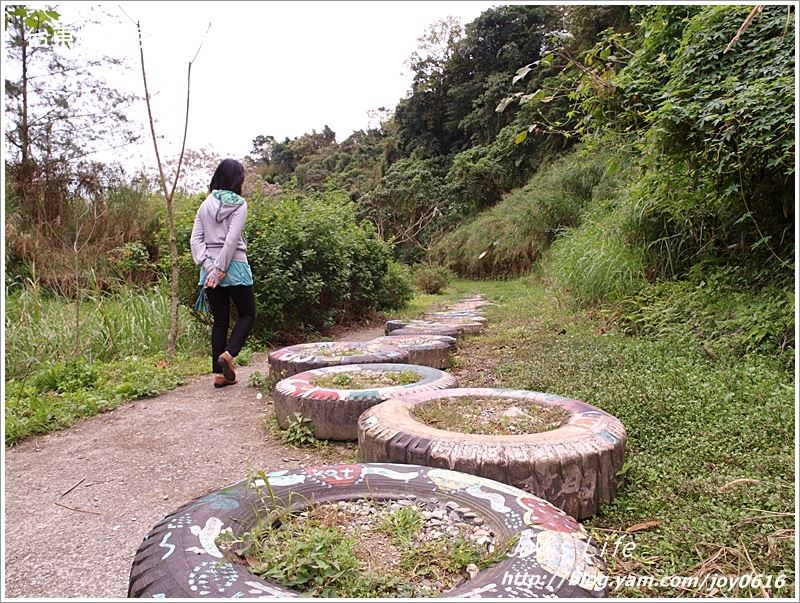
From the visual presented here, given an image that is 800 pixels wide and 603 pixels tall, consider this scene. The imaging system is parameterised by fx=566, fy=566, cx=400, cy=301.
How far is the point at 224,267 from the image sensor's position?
370 centimetres

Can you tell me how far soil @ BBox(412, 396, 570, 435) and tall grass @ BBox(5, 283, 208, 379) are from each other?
3134 mm

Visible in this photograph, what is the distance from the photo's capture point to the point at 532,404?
7.48 feet

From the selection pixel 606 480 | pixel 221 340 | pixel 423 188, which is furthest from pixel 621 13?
pixel 606 480

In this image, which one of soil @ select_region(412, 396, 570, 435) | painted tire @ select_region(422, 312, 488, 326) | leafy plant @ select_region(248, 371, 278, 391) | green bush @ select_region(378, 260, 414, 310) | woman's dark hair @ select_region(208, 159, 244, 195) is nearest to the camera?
soil @ select_region(412, 396, 570, 435)

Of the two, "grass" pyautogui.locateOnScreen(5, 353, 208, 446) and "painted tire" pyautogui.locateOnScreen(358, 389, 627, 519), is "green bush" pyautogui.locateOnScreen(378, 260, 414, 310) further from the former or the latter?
"painted tire" pyautogui.locateOnScreen(358, 389, 627, 519)

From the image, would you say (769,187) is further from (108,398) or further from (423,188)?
(423,188)

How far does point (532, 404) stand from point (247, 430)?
1.47 m

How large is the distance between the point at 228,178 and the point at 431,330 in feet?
7.15

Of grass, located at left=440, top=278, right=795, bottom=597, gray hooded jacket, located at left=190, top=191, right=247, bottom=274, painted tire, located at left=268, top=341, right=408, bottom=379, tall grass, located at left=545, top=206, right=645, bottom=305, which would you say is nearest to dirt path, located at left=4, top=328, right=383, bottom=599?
painted tire, located at left=268, top=341, right=408, bottom=379

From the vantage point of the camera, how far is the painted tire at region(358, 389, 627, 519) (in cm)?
164

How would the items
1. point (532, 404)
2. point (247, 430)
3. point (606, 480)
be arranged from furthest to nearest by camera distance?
point (247, 430), point (532, 404), point (606, 480)

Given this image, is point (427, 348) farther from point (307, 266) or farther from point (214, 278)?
point (307, 266)

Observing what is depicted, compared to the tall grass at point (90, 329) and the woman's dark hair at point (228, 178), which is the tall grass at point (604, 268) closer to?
the woman's dark hair at point (228, 178)

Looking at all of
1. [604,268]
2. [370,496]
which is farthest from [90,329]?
[604,268]
